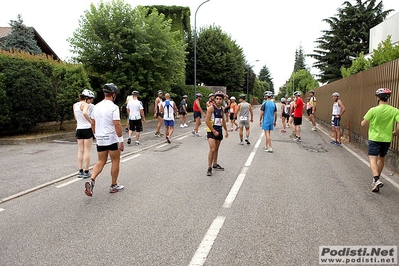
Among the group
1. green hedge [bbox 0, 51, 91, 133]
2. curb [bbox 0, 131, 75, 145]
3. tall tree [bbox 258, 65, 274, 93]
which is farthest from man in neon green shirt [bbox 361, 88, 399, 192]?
tall tree [bbox 258, 65, 274, 93]

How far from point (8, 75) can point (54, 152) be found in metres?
4.20

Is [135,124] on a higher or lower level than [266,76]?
lower

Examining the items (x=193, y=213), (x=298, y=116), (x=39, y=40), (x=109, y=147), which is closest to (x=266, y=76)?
(x=39, y=40)

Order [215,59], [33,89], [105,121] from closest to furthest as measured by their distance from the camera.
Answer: [105,121] < [33,89] < [215,59]

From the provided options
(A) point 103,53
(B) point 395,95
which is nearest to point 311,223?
(B) point 395,95

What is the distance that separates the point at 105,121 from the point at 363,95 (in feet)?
30.2

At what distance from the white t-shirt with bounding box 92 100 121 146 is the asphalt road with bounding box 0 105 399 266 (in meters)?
0.97

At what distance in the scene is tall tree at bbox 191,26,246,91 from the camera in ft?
144

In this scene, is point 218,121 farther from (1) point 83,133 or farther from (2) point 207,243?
(2) point 207,243

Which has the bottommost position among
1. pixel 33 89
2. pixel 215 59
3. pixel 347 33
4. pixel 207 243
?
pixel 207 243

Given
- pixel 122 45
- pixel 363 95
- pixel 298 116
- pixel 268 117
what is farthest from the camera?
pixel 122 45

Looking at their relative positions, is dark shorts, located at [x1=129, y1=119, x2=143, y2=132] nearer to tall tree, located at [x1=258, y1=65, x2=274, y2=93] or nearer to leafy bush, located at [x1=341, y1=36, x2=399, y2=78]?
leafy bush, located at [x1=341, y1=36, x2=399, y2=78]

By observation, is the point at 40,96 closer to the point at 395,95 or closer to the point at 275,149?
the point at 275,149

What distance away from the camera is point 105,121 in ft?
17.9
